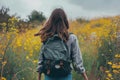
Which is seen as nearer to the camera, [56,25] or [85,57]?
[56,25]

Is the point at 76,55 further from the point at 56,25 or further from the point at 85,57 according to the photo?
the point at 85,57

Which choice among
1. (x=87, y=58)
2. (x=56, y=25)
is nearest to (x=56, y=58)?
(x=56, y=25)

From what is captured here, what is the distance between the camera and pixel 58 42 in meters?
7.07

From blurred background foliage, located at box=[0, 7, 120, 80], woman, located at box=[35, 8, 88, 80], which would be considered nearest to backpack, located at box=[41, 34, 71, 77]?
woman, located at box=[35, 8, 88, 80]

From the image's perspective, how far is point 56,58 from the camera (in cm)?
697

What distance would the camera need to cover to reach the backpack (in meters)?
6.97

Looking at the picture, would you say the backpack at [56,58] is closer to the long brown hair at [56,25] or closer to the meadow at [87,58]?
the long brown hair at [56,25]

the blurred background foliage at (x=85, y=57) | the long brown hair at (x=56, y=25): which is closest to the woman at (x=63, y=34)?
the long brown hair at (x=56, y=25)

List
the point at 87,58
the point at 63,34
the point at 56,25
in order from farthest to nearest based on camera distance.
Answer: the point at 87,58, the point at 56,25, the point at 63,34

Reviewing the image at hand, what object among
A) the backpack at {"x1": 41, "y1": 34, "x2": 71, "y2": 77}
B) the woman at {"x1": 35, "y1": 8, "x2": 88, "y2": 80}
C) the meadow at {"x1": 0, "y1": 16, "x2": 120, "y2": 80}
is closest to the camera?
the backpack at {"x1": 41, "y1": 34, "x2": 71, "y2": 77}

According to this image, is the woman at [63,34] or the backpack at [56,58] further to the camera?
the woman at [63,34]

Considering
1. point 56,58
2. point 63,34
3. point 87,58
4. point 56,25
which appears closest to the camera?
point 56,58

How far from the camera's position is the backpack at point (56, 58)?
6.97m

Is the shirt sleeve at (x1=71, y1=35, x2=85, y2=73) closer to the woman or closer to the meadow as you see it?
the woman
